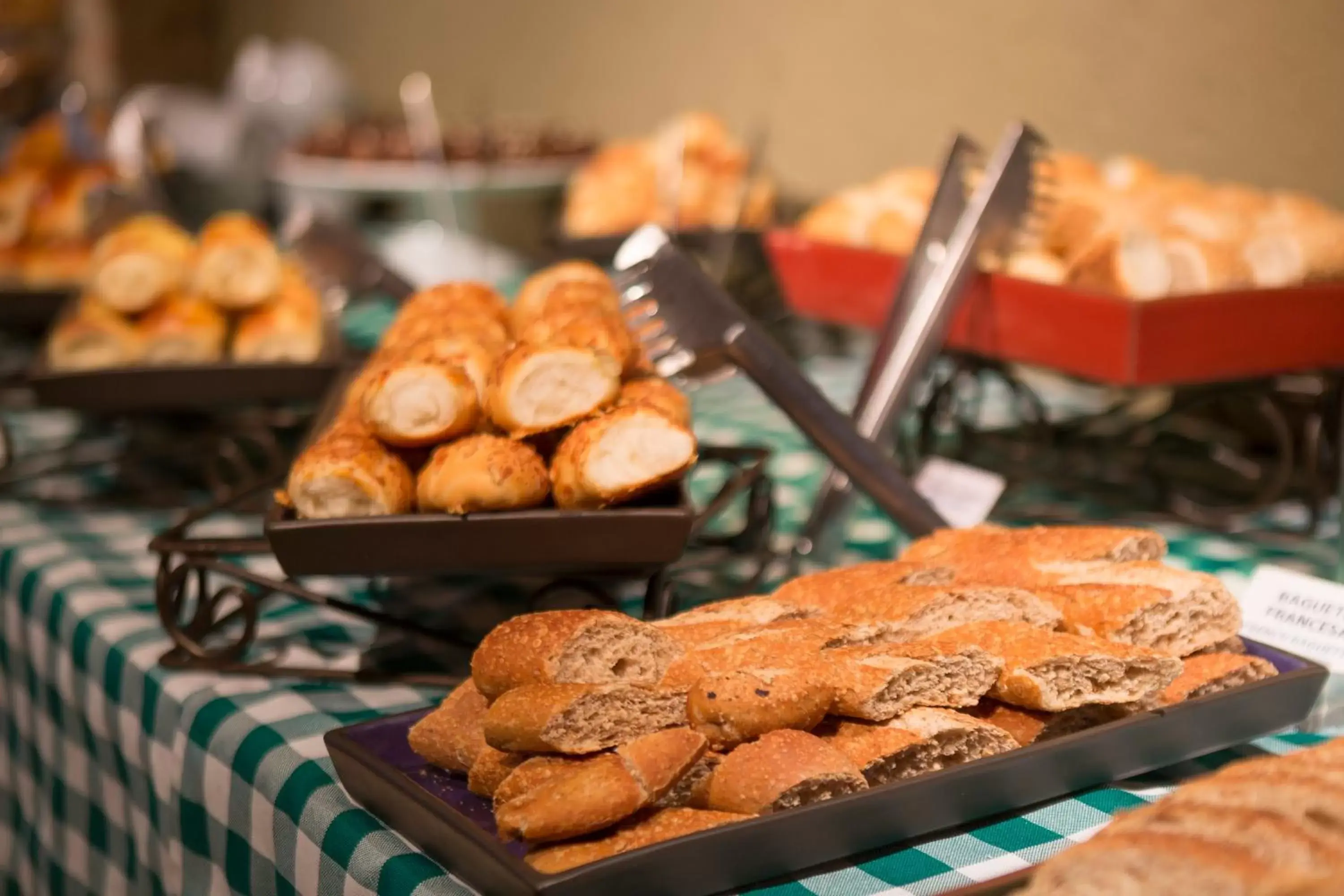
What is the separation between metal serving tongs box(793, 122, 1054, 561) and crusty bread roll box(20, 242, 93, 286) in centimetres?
122

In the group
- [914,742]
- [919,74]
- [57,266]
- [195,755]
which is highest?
[919,74]

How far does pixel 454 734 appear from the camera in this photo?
0.86m

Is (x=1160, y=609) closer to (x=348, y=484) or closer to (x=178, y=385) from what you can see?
(x=348, y=484)

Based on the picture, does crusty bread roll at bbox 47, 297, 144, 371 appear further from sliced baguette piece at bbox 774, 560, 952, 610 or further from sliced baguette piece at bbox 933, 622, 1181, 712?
sliced baguette piece at bbox 933, 622, 1181, 712

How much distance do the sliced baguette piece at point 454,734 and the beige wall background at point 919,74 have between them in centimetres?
130

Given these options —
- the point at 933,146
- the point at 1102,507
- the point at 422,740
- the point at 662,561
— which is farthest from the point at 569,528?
the point at 933,146

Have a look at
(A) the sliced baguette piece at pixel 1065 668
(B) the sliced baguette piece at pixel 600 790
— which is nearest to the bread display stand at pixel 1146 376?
(A) the sliced baguette piece at pixel 1065 668

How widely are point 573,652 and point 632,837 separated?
0.13m

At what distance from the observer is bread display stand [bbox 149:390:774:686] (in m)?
1.01

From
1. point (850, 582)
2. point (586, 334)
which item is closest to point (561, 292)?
point (586, 334)

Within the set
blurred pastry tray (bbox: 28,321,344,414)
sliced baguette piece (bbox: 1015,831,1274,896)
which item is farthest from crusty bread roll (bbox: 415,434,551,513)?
blurred pastry tray (bbox: 28,321,344,414)

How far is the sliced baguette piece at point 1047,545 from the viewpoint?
3.42ft

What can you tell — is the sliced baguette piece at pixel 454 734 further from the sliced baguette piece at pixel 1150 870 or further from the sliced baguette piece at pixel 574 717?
the sliced baguette piece at pixel 1150 870

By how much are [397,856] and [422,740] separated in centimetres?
8
